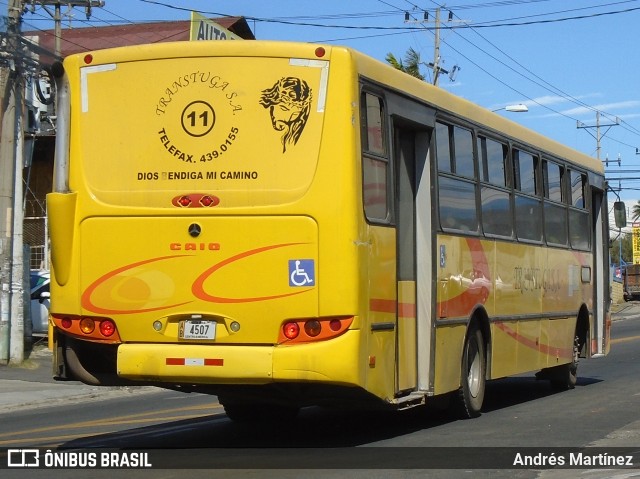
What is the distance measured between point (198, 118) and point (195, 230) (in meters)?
0.96

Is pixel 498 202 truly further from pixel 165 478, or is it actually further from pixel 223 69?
pixel 165 478

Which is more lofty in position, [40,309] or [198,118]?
[198,118]

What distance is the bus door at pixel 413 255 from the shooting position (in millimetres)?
11477

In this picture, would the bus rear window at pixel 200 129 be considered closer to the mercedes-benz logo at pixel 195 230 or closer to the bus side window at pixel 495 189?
the mercedes-benz logo at pixel 195 230

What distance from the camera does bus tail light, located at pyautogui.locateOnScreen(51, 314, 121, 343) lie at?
34.3 ft

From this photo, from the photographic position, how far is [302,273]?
999 cm

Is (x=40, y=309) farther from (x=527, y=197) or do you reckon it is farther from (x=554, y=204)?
(x=527, y=197)

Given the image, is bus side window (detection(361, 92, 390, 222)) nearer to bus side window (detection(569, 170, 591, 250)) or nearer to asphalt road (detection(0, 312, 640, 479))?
asphalt road (detection(0, 312, 640, 479))

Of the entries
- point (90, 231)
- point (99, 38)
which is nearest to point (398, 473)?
point (90, 231)

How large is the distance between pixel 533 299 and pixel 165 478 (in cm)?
788

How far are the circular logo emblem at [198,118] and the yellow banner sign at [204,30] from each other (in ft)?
74.0

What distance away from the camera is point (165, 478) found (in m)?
9.03

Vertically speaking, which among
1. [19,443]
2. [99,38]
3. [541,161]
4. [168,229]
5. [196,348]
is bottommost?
[19,443]

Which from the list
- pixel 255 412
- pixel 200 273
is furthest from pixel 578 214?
pixel 200 273
